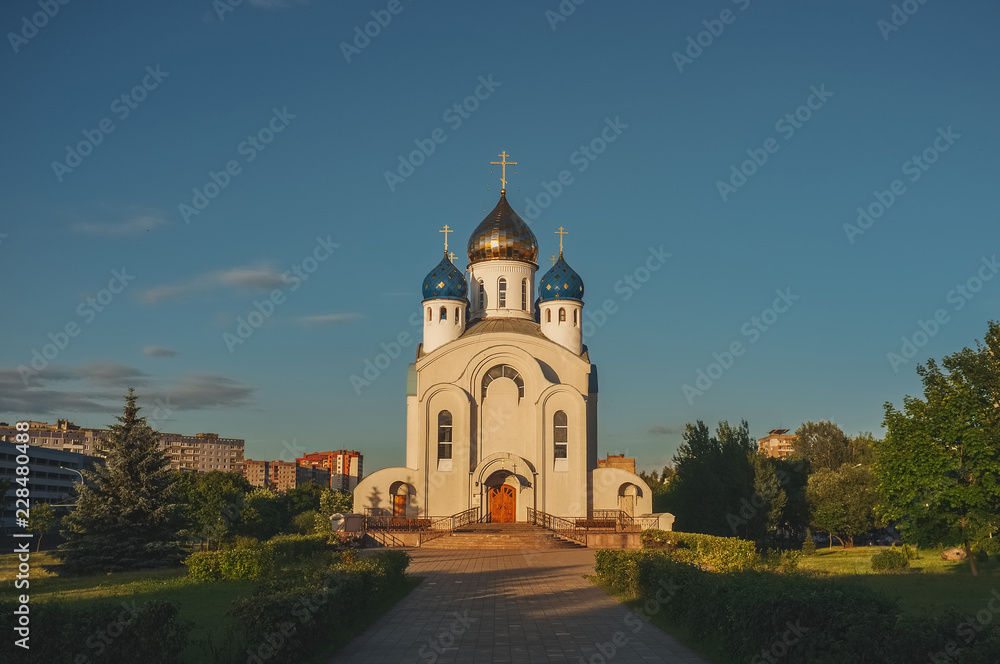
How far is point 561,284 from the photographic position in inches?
1435

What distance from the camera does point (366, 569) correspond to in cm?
1199

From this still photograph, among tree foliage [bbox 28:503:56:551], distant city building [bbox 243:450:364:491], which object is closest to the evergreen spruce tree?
tree foliage [bbox 28:503:56:551]

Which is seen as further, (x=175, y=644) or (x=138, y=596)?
(x=138, y=596)

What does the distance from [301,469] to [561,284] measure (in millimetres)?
127372

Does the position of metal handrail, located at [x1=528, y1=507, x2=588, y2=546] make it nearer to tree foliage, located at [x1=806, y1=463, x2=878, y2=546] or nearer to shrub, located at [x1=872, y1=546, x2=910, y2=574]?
shrub, located at [x1=872, y1=546, x2=910, y2=574]

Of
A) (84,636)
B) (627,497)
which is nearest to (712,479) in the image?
(627,497)

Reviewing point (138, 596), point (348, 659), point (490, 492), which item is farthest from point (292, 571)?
point (490, 492)

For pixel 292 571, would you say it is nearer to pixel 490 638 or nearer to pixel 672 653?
pixel 490 638

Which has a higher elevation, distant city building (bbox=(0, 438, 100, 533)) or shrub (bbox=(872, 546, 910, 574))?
distant city building (bbox=(0, 438, 100, 533))

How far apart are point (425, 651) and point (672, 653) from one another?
2640 millimetres

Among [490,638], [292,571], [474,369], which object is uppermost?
[474,369]

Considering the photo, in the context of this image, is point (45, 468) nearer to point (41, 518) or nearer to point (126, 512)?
point (41, 518)

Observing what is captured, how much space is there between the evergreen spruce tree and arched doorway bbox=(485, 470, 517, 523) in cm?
1431

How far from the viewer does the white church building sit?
107 feet
